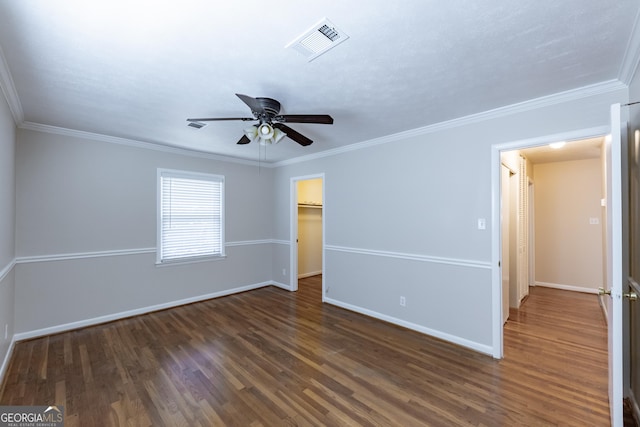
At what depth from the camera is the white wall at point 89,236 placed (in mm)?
3180

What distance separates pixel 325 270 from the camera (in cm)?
452

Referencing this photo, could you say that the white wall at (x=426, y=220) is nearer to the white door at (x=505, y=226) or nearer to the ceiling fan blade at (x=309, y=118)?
the white door at (x=505, y=226)

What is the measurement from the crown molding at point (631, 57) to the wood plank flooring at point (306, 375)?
240 centimetres

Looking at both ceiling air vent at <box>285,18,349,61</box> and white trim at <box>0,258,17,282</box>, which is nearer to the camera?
ceiling air vent at <box>285,18,349,61</box>

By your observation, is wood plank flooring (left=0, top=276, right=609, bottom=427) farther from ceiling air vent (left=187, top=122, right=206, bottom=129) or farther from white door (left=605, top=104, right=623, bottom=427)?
ceiling air vent (left=187, top=122, right=206, bottom=129)

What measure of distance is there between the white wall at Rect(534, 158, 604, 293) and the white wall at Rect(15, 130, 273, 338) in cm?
631

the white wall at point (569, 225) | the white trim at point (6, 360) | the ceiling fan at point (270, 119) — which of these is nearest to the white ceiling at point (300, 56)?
the ceiling fan at point (270, 119)

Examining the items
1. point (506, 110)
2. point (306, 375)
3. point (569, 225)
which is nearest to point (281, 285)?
point (306, 375)

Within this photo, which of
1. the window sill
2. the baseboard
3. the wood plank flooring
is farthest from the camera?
the baseboard

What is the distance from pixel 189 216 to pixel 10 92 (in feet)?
8.07

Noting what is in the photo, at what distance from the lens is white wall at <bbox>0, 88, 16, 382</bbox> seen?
234cm

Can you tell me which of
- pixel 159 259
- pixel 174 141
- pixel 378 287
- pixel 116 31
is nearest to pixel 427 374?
pixel 378 287

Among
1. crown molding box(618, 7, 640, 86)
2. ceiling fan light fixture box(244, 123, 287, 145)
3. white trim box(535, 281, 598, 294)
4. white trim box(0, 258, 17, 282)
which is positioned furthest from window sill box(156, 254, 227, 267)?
white trim box(535, 281, 598, 294)

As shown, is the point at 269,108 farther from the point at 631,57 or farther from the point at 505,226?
the point at 505,226
